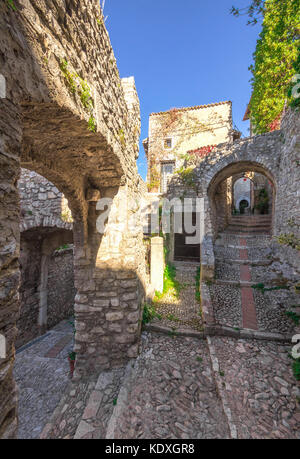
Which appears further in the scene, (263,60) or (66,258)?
(263,60)

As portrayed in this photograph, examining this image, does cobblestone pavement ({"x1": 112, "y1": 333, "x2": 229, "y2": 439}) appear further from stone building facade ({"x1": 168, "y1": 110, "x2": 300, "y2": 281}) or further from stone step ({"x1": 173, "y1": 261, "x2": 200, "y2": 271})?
stone step ({"x1": 173, "y1": 261, "x2": 200, "y2": 271})

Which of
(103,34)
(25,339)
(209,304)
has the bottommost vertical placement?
(25,339)

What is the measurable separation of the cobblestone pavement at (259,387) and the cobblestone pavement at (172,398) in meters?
0.23

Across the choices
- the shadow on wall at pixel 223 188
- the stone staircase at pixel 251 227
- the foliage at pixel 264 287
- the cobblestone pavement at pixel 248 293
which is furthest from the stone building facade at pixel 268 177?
the stone staircase at pixel 251 227

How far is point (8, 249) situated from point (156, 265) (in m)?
4.47

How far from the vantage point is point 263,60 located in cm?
848

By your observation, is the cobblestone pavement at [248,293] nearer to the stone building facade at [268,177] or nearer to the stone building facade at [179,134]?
the stone building facade at [268,177]

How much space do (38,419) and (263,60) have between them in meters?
14.3

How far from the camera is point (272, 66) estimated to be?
8102mm

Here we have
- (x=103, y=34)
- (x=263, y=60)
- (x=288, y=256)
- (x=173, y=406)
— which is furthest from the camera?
(x=263, y=60)

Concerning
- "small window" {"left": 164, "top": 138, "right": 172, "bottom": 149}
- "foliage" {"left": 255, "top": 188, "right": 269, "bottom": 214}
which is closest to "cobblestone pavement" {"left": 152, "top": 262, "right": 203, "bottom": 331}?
"foliage" {"left": 255, "top": 188, "right": 269, "bottom": 214}

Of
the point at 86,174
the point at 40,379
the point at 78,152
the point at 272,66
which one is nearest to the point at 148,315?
the point at 40,379
